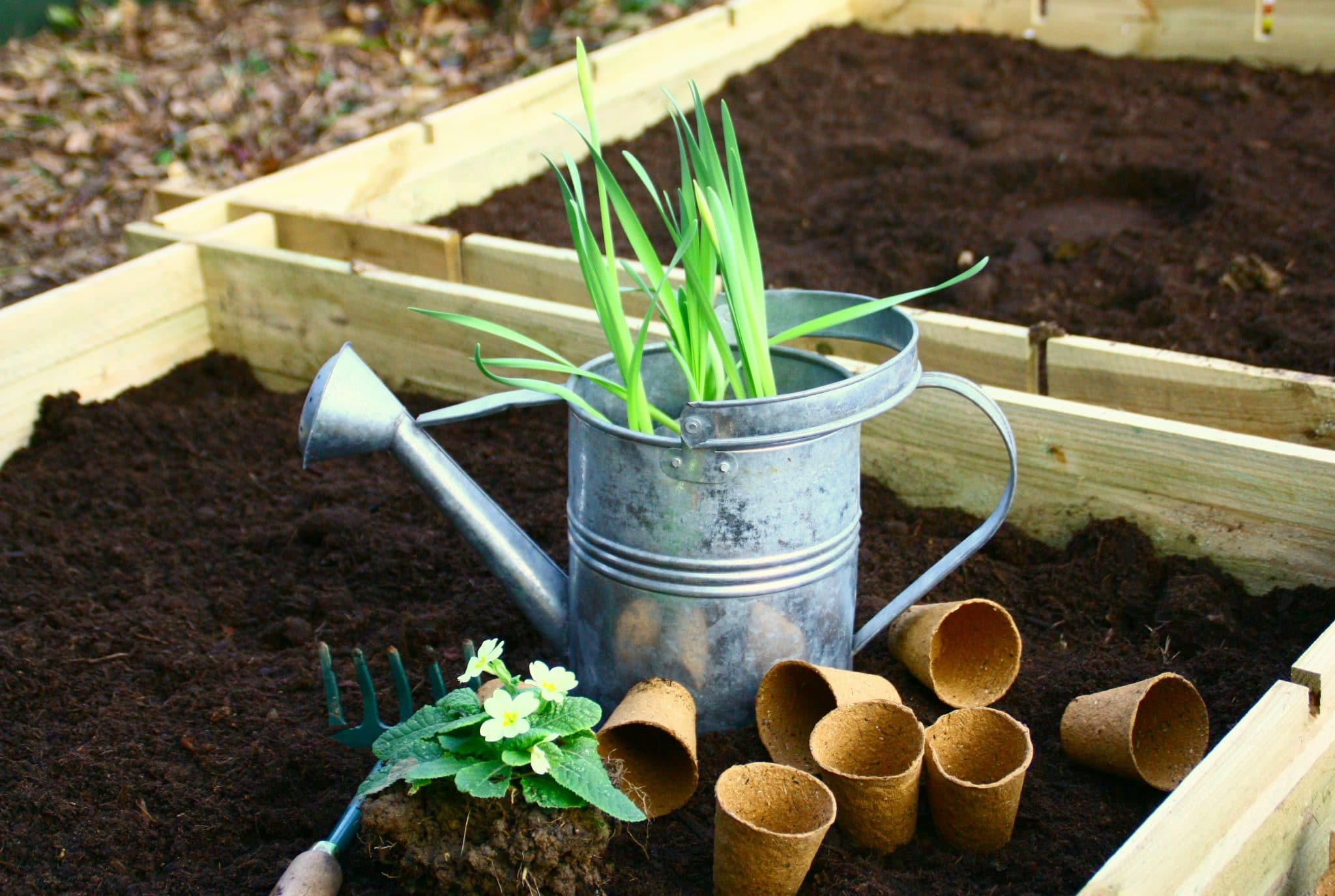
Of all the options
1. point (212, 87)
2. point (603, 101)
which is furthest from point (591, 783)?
point (212, 87)

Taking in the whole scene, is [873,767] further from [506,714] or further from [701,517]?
[506,714]

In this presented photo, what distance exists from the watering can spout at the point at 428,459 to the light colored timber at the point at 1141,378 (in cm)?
91

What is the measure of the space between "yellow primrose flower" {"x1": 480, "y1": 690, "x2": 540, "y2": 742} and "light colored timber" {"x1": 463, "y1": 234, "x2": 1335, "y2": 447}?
4.20 ft

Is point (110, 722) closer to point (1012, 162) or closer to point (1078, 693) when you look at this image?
point (1078, 693)

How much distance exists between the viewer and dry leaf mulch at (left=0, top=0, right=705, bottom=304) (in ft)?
15.0

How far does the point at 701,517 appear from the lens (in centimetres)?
163

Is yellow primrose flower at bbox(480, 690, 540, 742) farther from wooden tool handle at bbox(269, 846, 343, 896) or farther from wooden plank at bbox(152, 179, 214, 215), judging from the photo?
wooden plank at bbox(152, 179, 214, 215)

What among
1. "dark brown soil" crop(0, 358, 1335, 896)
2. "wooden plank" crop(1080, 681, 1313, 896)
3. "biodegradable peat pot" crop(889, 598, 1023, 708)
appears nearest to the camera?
"wooden plank" crop(1080, 681, 1313, 896)

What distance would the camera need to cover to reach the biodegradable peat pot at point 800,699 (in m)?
1.71

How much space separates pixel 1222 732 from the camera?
5.88 feet

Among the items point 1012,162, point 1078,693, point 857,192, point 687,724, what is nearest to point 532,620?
point 687,724

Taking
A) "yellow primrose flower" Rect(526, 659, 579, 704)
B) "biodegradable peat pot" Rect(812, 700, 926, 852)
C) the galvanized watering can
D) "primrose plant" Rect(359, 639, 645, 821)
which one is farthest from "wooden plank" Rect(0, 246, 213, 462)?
"biodegradable peat pot" Rect(812, 700, 926, 852)

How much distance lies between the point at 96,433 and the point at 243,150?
8.44 feet

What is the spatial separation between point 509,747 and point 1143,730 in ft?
2.92
